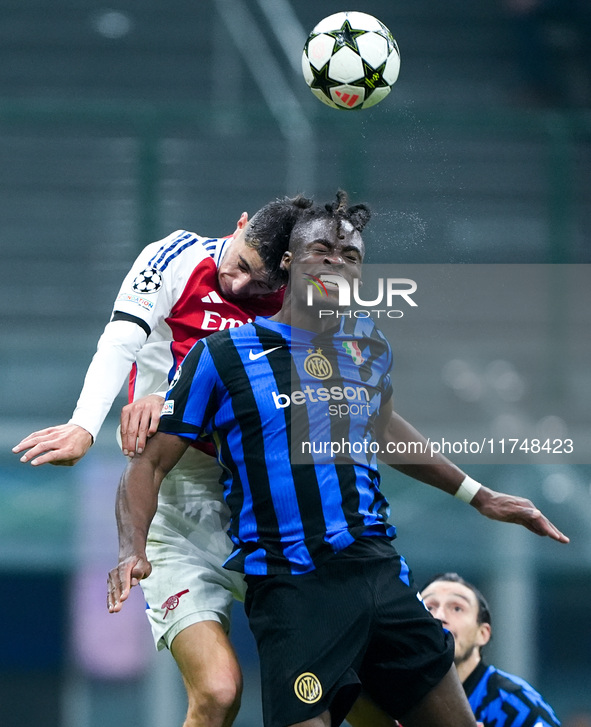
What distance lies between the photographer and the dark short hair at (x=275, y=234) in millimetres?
3271

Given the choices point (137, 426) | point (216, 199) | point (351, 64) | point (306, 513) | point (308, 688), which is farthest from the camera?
point (216, 199)

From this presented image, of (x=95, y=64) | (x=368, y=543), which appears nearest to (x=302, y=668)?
(x=368, y=543)

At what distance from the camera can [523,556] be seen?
5.86m

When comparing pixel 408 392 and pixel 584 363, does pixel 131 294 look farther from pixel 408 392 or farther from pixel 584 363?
pixel 584 363

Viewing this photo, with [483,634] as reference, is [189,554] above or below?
above

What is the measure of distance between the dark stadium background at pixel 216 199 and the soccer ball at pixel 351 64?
6.56 ft

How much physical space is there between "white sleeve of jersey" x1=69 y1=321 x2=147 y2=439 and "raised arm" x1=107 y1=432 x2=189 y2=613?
0.18 meters

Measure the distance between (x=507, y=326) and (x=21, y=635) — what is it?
3.33 metres

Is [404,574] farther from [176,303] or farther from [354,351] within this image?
[176,303]

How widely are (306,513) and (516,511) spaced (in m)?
0.76

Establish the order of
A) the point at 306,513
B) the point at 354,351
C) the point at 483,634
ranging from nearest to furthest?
the point at 306,513 < the point at 354,351 < the point at 483,634

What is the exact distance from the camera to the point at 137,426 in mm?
2959

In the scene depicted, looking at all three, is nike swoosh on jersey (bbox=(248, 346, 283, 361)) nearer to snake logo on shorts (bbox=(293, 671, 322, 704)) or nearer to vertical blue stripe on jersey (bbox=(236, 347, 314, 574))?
vertical blue stripe on jersey (bbox=(236, 347, 314, 574))

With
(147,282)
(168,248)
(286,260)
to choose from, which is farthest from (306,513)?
(168,248)
